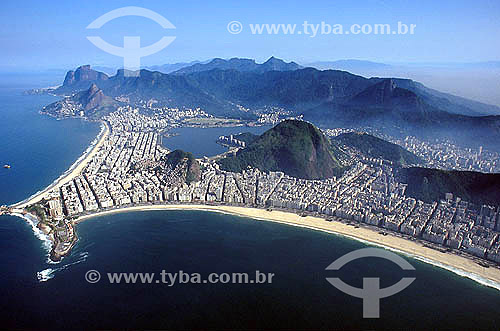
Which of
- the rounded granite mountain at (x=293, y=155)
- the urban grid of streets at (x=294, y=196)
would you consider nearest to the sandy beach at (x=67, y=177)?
the urban grid of streets at (x=294, y=196)

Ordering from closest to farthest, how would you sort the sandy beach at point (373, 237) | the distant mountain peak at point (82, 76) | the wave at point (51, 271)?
1. the wave at point (51, 271)
2. the sandy beach at point (373, 237)
3. the distant mountain peak at point (82, 76)

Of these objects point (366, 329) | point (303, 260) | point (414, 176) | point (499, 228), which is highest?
point (414, 176)

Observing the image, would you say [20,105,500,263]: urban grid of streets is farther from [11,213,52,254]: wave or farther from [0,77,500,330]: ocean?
[0,77,500,330]: ocean

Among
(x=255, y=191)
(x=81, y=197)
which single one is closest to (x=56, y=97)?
(x=81, y=197)

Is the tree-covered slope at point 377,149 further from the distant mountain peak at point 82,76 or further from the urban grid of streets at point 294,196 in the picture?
the distant mountain peak at point 82,76

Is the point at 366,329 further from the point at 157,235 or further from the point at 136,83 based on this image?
the point at 136,83

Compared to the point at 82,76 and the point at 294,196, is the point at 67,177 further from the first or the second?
the point at 82,76
